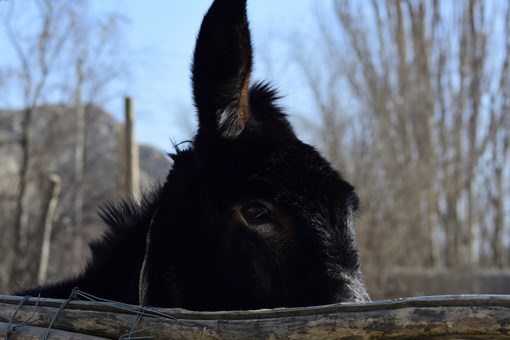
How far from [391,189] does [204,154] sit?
43.3ft

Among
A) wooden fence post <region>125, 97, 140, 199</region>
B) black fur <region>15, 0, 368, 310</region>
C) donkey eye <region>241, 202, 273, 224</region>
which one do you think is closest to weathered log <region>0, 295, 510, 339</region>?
black fur <region>15, 0, 368, 310</region>

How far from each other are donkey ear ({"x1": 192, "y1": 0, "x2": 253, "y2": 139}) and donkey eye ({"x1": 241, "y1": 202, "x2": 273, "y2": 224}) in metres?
0.31

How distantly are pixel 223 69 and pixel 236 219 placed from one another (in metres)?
0.59

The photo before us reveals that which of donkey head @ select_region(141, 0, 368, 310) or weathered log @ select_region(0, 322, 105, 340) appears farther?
donkey head @ select_region(141, 0, 368, 310)

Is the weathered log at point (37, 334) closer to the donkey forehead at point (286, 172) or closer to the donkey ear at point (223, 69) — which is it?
the donkey forehead at point (286, 172)

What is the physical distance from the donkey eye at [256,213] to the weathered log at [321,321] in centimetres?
63

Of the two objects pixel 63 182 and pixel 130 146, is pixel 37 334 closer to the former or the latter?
pixel 130 146

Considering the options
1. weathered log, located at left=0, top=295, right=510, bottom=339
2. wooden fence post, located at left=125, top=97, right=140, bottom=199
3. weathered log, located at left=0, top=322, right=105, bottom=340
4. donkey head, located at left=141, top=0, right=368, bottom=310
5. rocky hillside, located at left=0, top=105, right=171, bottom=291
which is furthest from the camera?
rocky hillside, located at left=0, top=105, right=171, bottom=291

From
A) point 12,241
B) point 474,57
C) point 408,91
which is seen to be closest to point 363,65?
point 408,91

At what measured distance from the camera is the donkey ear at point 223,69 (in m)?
2.80

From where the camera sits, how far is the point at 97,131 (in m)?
16.3

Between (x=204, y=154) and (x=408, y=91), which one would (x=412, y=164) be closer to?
(x=408, y=91)

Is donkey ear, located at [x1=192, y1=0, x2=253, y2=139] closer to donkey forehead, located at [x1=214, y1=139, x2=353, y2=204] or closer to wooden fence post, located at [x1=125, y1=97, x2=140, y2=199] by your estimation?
donkey forehead, located at [x1=214, y1=139, x2=353, y2=204]

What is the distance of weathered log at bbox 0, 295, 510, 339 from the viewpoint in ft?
6.21
